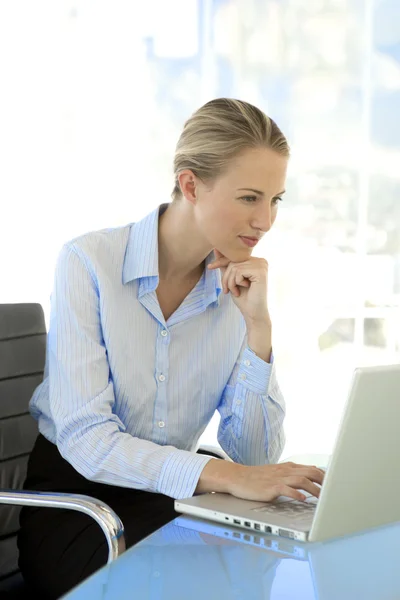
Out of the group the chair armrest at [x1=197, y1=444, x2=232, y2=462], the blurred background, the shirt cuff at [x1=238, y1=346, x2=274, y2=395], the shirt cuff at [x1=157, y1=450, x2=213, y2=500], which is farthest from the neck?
the blurred background

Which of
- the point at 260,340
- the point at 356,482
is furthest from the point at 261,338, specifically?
the point at 356,482

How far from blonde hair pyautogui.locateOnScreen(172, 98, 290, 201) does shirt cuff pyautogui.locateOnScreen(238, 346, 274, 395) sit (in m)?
0.37

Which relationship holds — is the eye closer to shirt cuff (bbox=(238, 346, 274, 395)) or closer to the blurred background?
shirt cuff (bbox=(238, 346, 274, 395))

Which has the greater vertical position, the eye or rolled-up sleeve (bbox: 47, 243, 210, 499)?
the eye

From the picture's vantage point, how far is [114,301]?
162 centimetres

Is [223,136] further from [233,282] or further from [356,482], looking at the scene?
[356,482]

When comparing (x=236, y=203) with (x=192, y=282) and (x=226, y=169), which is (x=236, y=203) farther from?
(x=192, y=282)

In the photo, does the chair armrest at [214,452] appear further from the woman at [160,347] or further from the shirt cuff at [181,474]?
the shirt cuff at [181,474]

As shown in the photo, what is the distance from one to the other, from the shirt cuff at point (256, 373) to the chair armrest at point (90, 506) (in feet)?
1.57

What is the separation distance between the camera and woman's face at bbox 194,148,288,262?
161 centimetres

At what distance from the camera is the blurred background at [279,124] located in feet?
15.0

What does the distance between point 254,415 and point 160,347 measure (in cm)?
23

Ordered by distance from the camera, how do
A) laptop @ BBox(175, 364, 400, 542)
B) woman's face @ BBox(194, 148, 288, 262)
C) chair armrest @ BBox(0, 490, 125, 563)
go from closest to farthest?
laptop @ BBox(175, 364, 400, 542) < chair armrest @ BBox(0, 490, 125, 563) < woman's face @ BBox(194, 148, 288, 262)

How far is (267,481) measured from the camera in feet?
3.92
